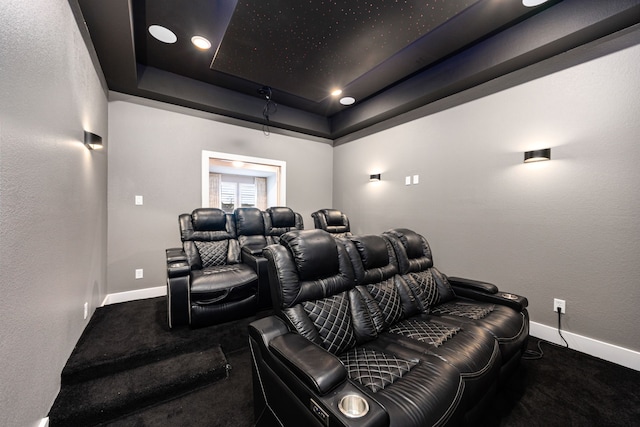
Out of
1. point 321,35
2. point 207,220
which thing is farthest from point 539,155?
point 207,220

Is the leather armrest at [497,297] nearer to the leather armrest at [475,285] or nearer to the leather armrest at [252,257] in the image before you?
the leather armrest at [475,285]

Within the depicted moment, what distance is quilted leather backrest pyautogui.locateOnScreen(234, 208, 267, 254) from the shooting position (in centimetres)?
337

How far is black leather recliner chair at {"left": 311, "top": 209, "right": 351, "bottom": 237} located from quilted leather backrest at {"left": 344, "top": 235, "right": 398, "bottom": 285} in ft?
6.66

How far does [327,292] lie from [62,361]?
1.80 meters

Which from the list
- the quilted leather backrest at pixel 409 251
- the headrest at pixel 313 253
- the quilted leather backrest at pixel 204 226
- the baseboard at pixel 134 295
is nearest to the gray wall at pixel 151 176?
the baseboard at pixel 134 295

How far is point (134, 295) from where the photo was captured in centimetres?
316

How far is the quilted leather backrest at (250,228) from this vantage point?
3365 mm

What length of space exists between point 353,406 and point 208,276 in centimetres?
210

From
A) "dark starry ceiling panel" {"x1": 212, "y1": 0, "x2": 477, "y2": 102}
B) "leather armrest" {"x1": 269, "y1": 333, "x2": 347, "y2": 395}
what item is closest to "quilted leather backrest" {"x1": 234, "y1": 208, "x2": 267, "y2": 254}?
"dark starry ceiling panel" {"x1": 212, "y1": 0, "x2": 477, "y2": 102}

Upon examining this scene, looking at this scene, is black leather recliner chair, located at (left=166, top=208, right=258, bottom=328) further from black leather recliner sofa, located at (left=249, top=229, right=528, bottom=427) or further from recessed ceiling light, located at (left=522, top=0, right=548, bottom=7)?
recessed ceiling light, located at (left=522, top=0, right=548, bottom=7)

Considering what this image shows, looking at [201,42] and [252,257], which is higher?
[201,42]

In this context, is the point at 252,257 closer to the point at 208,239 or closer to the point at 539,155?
the point at 208,239

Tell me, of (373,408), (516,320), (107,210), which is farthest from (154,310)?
(516,320)

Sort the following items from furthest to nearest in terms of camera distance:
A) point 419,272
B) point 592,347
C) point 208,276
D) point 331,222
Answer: point 331,222 < point 208,276 < point 419,272 < point 592,347
